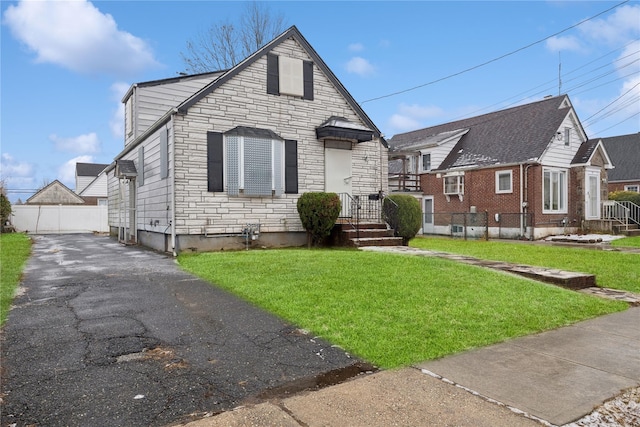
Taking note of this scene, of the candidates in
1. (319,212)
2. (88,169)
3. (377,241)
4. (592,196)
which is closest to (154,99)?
(319,212)

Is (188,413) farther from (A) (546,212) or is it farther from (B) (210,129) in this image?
(A) (546,212)

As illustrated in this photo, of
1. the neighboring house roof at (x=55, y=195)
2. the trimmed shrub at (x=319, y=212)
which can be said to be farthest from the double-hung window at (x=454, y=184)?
the neighboring house roof at (x=55, y=195)

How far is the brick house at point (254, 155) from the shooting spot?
11180mm

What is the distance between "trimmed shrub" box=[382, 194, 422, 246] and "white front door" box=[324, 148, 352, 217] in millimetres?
1502

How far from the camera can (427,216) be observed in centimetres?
2405

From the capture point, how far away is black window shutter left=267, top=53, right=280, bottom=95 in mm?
12453

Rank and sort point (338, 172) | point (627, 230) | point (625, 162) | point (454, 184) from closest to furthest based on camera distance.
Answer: point (338, 172) < point (627, 230) < point (454, 184) < point (625, 162)

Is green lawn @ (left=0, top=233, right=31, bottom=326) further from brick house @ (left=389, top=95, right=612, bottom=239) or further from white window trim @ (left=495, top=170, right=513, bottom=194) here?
white window trim @ (left=495, top=170, right=513, bottom=194)

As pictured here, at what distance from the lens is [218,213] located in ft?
37.7

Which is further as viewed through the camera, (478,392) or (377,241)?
(377,241)

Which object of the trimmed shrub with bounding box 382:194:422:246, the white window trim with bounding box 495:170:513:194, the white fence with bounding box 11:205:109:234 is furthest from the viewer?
the white fence with bounding box 11:205:109:234

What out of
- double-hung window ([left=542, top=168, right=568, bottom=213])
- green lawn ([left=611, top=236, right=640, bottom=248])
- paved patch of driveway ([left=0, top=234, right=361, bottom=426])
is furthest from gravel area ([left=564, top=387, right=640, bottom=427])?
double-hung window ([left=542, top=168, right=568, bottom=213])

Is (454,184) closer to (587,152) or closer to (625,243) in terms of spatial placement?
(587,152)

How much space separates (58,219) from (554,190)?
28.6 metres
